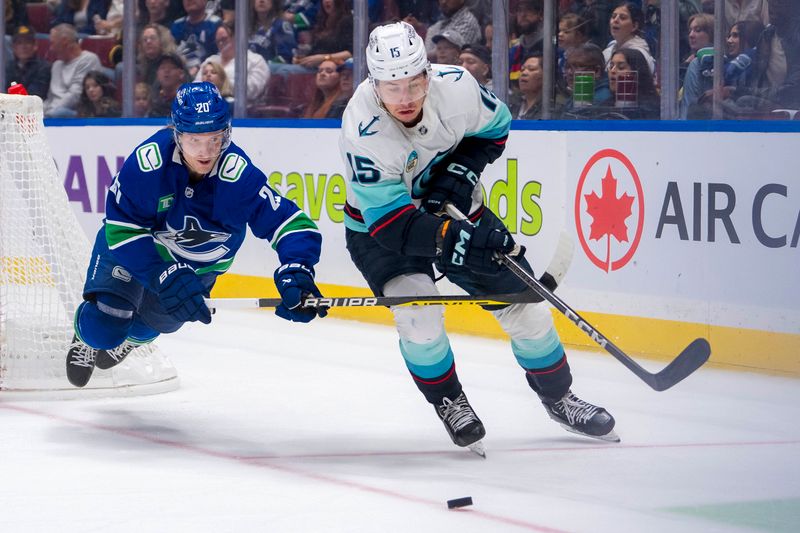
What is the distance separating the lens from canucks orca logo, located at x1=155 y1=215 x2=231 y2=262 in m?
3.64

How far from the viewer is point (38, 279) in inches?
175

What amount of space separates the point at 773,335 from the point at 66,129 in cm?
422

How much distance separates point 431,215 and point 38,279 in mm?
1720

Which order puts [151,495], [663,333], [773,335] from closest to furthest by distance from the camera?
[151,495] → [773,335] → [663,333]

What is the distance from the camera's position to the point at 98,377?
166 inches

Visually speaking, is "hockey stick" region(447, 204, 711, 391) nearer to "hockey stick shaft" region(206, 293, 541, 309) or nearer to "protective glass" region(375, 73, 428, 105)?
"hockey stick shaft" region(206, 293, 541, 309)

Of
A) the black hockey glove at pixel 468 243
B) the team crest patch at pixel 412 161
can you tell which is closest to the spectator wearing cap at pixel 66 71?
the team crest patch at pixel 412 161

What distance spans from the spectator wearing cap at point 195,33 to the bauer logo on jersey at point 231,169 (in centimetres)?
327

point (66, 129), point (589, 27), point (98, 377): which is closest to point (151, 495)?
point (98, 377)

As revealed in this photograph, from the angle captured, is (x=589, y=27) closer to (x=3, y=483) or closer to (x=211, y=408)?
(x=211, y=408)

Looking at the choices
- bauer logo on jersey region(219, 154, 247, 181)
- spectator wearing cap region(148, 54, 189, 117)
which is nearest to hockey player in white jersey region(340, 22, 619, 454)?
bauer logo on jersey region(219, 154, 247, 181)

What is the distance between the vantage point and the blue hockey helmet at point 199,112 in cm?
336

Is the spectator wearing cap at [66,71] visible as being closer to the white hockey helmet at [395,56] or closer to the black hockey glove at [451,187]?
the black hockey glove at [451,187]

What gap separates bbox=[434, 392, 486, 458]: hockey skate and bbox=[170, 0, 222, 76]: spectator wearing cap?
12.3 ft
